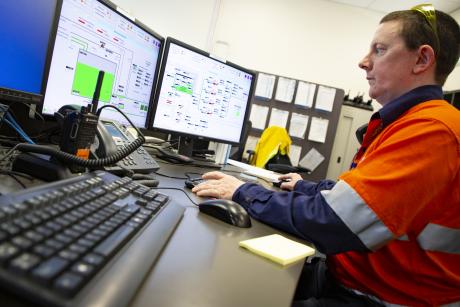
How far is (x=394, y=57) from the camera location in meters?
1.01

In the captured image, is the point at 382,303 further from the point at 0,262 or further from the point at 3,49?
the point at 3,49

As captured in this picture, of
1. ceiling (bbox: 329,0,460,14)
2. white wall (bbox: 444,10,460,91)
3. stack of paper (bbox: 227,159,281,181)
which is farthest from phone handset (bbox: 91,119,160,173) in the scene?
ceiling (bbox: 329,0,460,14)

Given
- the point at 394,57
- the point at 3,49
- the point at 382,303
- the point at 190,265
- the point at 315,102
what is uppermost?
the point at 315,102

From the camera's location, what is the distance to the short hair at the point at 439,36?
0.97m

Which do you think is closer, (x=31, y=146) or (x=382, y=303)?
(x=31, y=146)

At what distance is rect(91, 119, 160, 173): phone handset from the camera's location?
809 millimetres

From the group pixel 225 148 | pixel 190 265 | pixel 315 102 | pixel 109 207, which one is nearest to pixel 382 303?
pixel 190 265

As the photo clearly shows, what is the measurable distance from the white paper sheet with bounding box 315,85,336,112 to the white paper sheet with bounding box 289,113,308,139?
0.22 m

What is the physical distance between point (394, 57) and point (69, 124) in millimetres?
899

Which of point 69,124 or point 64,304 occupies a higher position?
point 69,124

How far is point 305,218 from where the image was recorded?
0.72 metres

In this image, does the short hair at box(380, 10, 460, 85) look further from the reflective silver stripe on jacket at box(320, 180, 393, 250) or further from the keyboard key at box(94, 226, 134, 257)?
the keyboard key at box(94, 226, 134, 257)

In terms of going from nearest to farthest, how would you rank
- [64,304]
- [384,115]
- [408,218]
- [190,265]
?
[64,304] < [190,265] < [408,218] < [384,115]

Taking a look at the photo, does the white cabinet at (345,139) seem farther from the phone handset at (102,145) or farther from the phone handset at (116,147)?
the phone handset at (102,145)
